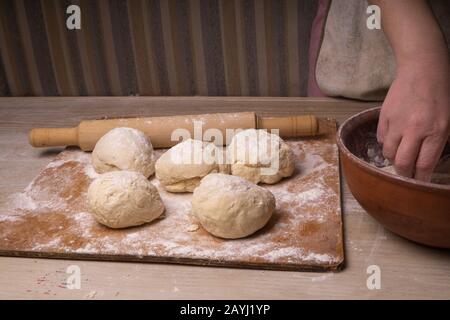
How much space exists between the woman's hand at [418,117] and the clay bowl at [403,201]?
0.24 ft

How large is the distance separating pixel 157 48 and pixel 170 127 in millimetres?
1037

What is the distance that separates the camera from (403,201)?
89cm

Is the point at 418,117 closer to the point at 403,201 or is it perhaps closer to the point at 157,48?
the point at 403,201

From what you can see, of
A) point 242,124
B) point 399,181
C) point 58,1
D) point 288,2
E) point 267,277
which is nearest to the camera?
point 399,181

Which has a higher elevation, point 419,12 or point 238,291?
point 419,12

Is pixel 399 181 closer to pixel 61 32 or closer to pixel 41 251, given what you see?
pixel 41 251

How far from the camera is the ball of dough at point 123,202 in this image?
3.67 ft

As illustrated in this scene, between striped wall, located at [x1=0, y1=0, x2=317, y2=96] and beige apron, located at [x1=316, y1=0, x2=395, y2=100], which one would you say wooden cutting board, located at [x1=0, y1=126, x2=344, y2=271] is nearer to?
beige apron, located at [x1=316, y1=0, x2=395, y2=100]

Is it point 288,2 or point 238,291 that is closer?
point 238,291

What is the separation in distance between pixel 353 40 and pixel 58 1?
4.88 ft

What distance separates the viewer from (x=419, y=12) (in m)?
1.03

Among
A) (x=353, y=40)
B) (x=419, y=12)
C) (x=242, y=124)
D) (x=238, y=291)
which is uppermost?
(x=419, y=12)

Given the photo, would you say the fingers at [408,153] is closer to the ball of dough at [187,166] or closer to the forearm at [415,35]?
the forearm at [415,35]

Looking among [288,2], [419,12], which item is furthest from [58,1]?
[419,12]
